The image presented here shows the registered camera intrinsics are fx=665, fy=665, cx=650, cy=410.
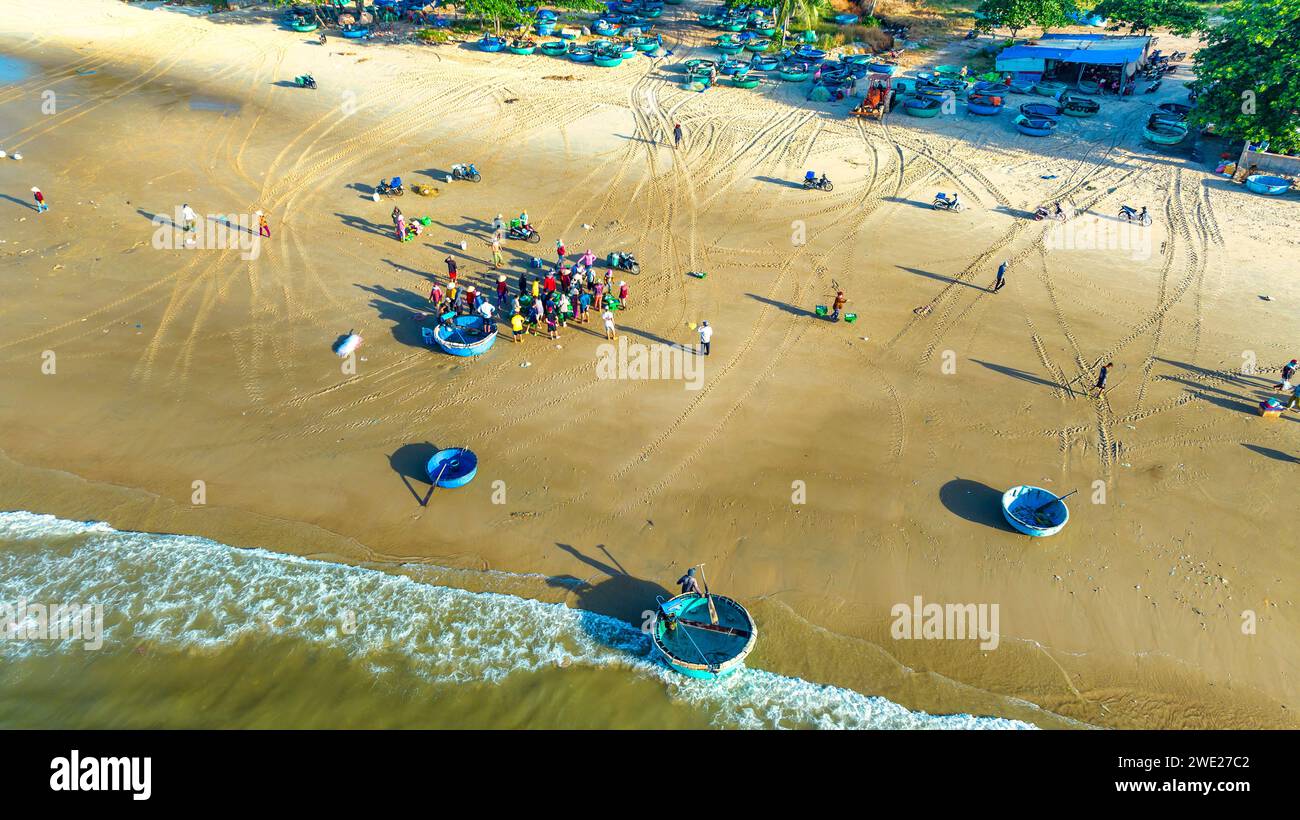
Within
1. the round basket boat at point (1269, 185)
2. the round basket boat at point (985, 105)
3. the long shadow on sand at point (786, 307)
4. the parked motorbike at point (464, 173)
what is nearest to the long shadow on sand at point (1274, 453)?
the long shadow on sand at point (786, 307)

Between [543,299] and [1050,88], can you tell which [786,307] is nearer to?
[543,299]

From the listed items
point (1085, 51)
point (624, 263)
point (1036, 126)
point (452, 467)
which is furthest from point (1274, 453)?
point (1085, 51)

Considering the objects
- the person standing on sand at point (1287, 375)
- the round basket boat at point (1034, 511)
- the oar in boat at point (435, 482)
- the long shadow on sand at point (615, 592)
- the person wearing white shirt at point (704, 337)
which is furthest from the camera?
the person wearing white shirt at point (704, 337)

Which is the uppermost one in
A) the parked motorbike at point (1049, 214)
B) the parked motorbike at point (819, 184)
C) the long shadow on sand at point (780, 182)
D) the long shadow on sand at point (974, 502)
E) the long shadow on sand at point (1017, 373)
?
the parked motorbike at point (1049, 214)

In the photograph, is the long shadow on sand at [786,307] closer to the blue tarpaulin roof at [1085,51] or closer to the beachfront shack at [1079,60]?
the beachfront shack at [1079,60]

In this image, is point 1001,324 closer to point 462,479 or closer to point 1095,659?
point 1095,659

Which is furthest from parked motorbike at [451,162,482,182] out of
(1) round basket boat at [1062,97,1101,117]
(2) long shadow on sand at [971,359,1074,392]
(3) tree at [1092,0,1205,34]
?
(3) tree at [1092,0,1205,34]
